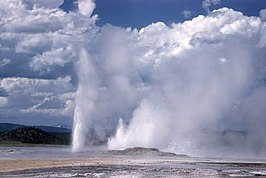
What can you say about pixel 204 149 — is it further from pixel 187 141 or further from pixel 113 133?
pixel 113 133

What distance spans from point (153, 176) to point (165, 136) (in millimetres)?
70513

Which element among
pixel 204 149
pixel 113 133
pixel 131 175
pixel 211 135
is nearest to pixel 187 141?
pixel 204 149

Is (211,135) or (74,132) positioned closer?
(74,132)

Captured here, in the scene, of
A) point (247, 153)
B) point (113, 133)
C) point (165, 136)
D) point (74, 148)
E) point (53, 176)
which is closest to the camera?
point (53, 176)

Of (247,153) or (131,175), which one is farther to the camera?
(247,153)

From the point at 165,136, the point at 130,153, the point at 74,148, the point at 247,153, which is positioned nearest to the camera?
the point at 130,153

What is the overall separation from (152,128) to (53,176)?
235ft

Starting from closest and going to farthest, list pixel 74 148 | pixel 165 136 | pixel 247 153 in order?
pixel 247 153, pixel 74 148, pixel 165 136

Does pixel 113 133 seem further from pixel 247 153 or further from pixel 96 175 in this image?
pixel 96 175

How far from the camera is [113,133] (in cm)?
12006

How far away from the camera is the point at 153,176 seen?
42281mm

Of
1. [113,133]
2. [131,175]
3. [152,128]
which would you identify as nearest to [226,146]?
[152,128]

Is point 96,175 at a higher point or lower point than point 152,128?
lower

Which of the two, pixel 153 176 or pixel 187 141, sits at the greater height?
pixel 187 141
